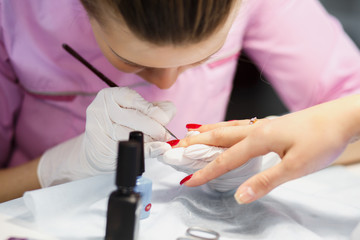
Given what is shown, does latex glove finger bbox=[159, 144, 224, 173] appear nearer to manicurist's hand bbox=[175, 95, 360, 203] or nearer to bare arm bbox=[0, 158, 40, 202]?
manicurist's hand bbox=[175, 95, 360, 203]

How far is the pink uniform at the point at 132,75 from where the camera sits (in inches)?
31.0

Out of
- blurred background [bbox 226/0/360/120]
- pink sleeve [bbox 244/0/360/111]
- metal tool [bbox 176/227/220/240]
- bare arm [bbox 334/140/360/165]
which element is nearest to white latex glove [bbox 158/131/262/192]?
metal tool [bbox 176/227/220/240]

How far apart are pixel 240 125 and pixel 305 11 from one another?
52cm

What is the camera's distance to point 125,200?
1.47 ft

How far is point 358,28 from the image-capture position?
5.14 ft

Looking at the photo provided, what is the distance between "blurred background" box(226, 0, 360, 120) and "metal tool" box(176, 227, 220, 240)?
0.51 metres

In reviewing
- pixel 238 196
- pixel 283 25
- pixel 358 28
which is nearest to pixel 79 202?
pixel 238 196

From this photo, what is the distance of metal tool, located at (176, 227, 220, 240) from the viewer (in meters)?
0.52

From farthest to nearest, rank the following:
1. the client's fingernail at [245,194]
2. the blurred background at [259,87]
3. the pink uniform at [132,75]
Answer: the blurred background at [259,87] < the pink uniform at [132,75] < the client's fingernail at [245,194]

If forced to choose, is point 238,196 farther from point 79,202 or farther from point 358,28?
point 358,28

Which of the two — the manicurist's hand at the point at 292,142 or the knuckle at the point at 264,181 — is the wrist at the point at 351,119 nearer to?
the manicurist's hand at the point at 292,142

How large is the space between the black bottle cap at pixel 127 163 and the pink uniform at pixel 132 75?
277 mm

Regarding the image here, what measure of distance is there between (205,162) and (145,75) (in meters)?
0.20

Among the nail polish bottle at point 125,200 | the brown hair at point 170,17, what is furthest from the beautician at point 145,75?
the nail polish bottle at point 125,200
